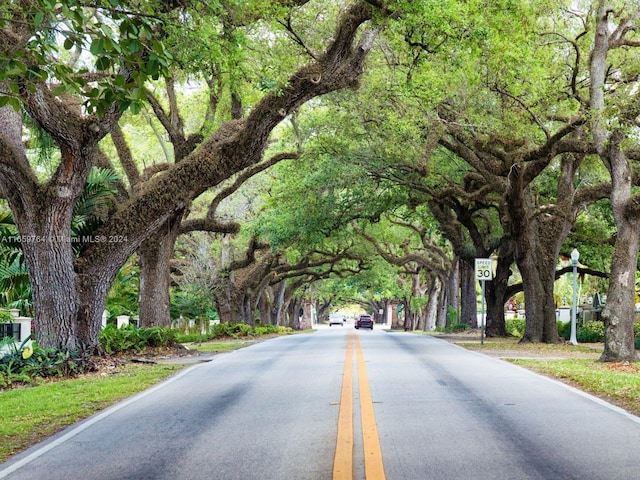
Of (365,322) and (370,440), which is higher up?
(370,440)

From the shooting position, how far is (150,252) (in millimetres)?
21531

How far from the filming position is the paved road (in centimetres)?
617

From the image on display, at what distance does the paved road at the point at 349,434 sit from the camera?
20.2 ft

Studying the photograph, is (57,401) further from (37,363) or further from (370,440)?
(370,440)

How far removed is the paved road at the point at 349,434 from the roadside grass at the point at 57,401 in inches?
13.8

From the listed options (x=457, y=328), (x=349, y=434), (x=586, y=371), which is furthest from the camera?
(x=457, y=328)

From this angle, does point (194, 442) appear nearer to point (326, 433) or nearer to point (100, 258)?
point (326, 433)

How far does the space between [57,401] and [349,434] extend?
212 inches

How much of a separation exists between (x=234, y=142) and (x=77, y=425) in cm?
856

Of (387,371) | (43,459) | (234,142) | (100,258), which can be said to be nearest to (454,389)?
(387,371)

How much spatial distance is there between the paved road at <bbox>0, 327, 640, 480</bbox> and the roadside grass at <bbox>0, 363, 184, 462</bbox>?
0.35 m

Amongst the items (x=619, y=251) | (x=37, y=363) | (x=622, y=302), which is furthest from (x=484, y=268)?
(x=37, y=363)

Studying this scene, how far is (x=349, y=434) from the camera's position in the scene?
755 centimetres

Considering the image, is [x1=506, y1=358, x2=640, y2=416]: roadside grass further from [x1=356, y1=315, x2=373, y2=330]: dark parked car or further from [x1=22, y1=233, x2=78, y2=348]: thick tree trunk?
[x1=356, y1=315, x2=373, y2=330]: dark parked car
